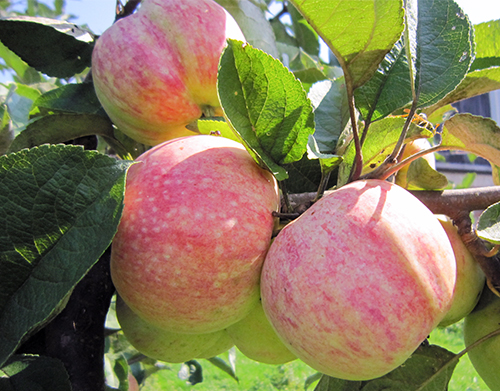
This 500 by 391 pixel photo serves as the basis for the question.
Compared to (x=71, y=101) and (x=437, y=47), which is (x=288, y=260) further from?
(x=71, y=101)

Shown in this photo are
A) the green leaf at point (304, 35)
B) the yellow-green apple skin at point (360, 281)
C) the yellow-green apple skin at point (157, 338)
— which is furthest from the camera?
the green leaf at point (304, 35)

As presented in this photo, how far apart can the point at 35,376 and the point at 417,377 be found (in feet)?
1.85

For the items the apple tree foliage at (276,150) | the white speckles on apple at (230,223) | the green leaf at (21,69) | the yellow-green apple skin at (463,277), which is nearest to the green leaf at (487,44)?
the apple tree foliage at (276,150)

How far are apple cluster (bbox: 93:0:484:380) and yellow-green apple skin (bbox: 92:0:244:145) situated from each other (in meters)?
0.15

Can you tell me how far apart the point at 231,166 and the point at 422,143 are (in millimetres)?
510

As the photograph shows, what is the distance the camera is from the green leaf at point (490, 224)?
46 cm

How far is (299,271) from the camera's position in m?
0.47

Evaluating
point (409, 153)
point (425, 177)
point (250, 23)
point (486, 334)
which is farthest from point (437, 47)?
point (250, 23)

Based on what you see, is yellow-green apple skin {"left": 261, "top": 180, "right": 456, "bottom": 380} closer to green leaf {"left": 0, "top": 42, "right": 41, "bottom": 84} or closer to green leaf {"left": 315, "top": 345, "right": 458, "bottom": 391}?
green leaf {"left": 315, "top": 345, "right": 458, "bottom": 391}

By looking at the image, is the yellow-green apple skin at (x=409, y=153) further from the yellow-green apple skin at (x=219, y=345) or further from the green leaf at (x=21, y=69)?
the green leaf at (x=21, y=69)

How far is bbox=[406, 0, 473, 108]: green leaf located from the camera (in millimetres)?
560

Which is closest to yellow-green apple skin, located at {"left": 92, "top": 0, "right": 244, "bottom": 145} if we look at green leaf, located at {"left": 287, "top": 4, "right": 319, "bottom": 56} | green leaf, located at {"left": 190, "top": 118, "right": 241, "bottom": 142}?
green leaf, located at {"left": 190, "top": 118, "right": 241, "bottom": 142}

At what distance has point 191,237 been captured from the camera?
19.8 inches

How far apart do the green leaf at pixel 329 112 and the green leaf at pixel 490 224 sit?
0.26 meters
